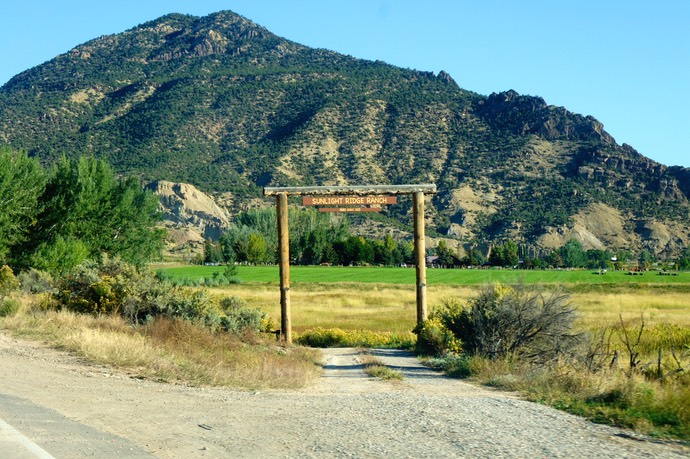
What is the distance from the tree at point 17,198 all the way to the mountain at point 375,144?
7755 cm

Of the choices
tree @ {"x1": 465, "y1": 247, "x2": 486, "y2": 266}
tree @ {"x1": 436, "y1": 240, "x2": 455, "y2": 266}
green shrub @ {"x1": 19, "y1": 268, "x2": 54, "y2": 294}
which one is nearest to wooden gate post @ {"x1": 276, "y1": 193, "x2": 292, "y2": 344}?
green shrub @ {"x1": 19, "y1": 268, "x2": 54, "y2": 294}

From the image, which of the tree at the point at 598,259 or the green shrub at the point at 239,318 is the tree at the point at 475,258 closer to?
the tree at the point at 598,259

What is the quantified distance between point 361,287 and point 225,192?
77.1 metres

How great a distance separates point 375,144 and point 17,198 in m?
98.9

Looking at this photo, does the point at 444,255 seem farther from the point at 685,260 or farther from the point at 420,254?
the point at 420,254

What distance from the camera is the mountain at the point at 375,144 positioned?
417 feet

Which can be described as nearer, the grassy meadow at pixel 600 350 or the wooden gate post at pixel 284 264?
the grassy meadow at pixel 600 350

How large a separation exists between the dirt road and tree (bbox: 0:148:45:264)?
3372cm

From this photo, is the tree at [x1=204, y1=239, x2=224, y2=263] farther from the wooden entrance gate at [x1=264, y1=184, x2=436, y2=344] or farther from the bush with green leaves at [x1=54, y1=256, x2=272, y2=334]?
the wooden entrance gate at [x1=264, y1=184, x2=436, y2=344]

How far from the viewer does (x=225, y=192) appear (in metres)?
138

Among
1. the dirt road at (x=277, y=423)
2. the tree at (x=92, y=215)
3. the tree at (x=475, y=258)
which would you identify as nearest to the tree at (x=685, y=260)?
the tree at (x=475, y=258)

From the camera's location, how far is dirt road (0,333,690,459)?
7.24 meters

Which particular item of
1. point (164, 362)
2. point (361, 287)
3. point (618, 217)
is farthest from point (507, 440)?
point (618, 217)

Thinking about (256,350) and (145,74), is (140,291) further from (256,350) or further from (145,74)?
(145,74)
